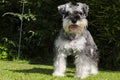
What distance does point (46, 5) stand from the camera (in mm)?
13633

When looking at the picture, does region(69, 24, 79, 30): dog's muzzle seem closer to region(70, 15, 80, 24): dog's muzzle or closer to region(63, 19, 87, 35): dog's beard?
region(63, 19, 87, 35): dog's beard

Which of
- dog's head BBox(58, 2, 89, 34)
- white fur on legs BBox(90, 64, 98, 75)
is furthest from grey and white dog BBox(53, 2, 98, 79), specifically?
white fur on legs BBox(90, 64, 98, 75)

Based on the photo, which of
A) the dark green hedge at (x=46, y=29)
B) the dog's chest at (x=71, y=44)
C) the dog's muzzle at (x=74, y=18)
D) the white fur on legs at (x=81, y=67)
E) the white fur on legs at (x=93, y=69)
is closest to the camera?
the dog's muzzle at (x=74, y=18)

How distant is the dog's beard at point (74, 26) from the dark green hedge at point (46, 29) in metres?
3.02

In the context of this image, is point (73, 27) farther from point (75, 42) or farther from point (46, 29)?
point (46, 29)

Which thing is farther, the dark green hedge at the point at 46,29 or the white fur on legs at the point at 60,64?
the dark green hedge at the point at 46,29

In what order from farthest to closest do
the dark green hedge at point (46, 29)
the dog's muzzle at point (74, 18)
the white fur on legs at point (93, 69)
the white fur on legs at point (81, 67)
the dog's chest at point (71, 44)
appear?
1. the dark green hedge at point (46, 29)
2. the white fur on legs at point (93, 69)
3. the dog's chest at point (71, 44)
4. the white fur on legs at point (81, 67)
5. the dog's muzzle at point (74, 18)

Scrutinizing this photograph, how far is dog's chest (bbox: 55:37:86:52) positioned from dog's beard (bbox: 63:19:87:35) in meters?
0.19

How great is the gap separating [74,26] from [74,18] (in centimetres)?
20

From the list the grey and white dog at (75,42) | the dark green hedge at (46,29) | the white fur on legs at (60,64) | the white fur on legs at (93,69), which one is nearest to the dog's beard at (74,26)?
the grey and white dog at (75,42)

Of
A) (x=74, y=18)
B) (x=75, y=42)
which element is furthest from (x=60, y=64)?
(x=74, y=18)

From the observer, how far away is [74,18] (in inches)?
340

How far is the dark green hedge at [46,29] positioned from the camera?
11.9m

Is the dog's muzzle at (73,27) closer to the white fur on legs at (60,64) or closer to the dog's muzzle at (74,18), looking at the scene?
the dog's muzzle at (74,18)
